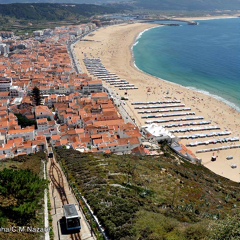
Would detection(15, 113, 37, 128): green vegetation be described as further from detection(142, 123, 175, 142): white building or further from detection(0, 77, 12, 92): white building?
detection(142, 123, 175, 142): white building

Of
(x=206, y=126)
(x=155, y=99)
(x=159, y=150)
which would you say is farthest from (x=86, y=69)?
(x=159, y=150)

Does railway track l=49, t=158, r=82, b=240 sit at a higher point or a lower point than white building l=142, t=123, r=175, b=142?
higher

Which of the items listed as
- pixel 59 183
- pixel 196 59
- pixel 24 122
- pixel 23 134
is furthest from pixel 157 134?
pixel 196 59

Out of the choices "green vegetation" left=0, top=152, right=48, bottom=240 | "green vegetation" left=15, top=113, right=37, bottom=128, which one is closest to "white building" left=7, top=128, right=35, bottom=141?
"green vegetation" left=15, top=113, right=37, bottom=128

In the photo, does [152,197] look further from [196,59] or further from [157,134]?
[196,59]

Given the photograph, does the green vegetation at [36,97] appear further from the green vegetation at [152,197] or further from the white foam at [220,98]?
the white foam at [220,98]

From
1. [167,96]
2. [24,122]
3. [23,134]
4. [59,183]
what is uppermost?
[59,183]

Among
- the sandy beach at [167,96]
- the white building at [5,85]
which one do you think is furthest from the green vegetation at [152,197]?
the white building at [5,85]
